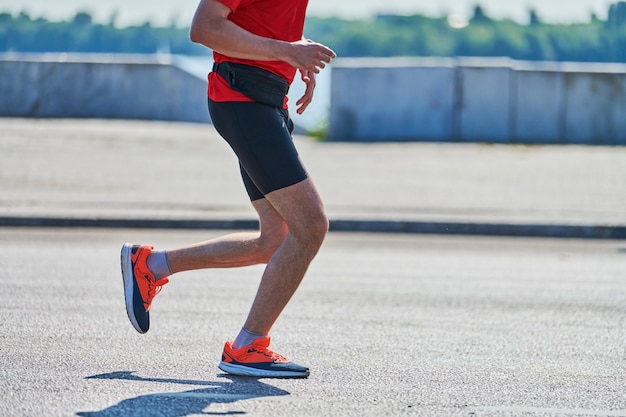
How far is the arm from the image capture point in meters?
5.06

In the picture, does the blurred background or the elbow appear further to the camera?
the blurred background

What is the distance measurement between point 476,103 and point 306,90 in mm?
14120

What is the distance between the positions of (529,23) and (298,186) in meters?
23.8

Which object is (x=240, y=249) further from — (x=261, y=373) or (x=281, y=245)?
(x=261, y=373)

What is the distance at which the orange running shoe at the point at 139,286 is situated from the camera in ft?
18.7

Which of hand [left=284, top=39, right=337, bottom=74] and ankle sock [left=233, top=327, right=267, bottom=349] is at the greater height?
hand [left=284, top=39, right=337, bottom=74]

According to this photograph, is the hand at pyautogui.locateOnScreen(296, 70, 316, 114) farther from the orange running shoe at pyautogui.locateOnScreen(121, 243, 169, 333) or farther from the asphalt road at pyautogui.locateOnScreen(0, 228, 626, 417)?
the asphalt road at pyautogui.locateOnScreen(0, 228, 626, 417)

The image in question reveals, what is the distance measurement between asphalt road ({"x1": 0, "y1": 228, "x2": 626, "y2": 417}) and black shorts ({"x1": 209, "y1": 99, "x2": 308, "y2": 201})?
87 centimetres

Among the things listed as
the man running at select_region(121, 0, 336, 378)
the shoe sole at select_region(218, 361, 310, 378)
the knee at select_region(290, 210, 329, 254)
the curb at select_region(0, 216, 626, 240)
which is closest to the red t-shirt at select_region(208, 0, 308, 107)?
the man running at select_region(121, 0, 336, 378)

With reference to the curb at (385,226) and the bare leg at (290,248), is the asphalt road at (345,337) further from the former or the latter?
the curb at (385,226)

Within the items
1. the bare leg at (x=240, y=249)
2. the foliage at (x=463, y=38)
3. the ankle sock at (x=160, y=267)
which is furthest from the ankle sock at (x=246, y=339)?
the foliage at (x=463, y=38)

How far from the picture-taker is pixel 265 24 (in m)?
5.24

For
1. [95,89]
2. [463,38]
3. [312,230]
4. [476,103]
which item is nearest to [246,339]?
[312,230]

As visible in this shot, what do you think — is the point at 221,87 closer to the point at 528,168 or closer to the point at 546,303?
the point at 546,303
